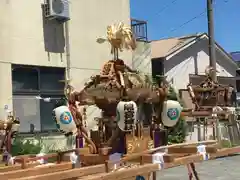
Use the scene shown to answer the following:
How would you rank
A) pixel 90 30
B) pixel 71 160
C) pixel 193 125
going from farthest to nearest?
1. pixel 193 125
2. pixel 90 30
3. pixel 71 160

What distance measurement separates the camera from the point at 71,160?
6.94 meters

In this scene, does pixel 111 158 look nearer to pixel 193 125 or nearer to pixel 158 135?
pixel 158 135

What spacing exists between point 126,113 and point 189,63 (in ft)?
50.7

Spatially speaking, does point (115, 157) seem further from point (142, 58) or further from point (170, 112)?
point (142, 58)

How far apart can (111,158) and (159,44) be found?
17.3 metres

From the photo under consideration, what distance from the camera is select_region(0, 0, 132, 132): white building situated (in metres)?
13.4

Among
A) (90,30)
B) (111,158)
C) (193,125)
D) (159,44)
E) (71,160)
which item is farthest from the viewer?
(159,44)

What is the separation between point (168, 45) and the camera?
22.4m

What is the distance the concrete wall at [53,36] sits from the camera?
43.8ft

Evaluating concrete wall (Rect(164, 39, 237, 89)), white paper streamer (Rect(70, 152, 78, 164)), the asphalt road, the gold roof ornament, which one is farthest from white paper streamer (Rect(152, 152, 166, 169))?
concrete wall (Rect(164, 39, 237, 89))

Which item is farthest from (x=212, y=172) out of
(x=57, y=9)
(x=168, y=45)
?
(x=168, y=45)

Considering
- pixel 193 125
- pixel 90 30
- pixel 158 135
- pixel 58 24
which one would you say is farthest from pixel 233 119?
pixel 158 135

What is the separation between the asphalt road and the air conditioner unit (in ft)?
18.2

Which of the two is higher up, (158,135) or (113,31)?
(113,31)
